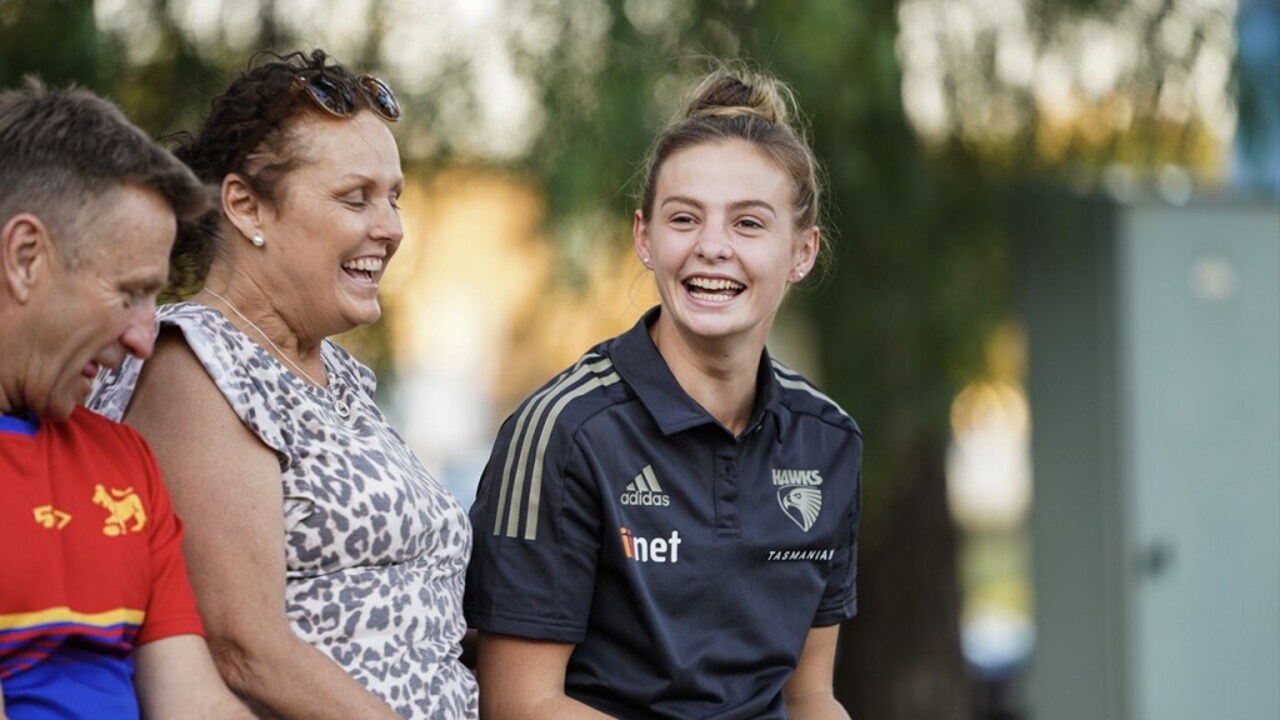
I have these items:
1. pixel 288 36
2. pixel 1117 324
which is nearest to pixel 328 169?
pixel 288 36

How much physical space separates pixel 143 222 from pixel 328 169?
0.50 metres

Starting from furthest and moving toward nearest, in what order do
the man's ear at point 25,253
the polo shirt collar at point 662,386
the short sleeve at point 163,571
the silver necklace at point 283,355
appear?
the polo shirt collar at point 662,386
the silver necklace at point 283,355
the short sleeve at point 163,571
the man's ear at point 25,253

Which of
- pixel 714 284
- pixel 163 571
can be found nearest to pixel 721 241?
pixel 714 284

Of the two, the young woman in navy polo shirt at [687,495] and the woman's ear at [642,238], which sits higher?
the woman's ear at [642,238]

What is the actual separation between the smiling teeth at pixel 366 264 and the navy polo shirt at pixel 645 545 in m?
0.34

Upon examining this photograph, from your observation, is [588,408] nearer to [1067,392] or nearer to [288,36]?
[288,36]

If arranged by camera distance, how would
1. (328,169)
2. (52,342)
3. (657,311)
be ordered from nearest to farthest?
1. (52,342)
2. (328,169)
3. (657,311)

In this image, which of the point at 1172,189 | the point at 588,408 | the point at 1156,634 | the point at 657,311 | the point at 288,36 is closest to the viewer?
the point at 588,408

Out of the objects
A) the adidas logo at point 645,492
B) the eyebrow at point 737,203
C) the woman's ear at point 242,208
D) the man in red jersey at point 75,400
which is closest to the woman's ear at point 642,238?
the eyebrow at point 737,203

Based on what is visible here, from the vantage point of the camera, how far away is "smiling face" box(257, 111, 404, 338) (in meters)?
2.63

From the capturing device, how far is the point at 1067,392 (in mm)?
6227

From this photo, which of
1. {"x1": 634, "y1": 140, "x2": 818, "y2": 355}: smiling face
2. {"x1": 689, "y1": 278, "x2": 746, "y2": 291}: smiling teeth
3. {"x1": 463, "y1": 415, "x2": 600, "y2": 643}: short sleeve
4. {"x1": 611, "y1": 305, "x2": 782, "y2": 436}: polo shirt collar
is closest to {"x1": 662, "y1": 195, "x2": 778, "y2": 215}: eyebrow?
{"x1": 634, "y1": 140, "x2": 818, "y2": 355}: smiling face

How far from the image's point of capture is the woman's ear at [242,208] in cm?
263

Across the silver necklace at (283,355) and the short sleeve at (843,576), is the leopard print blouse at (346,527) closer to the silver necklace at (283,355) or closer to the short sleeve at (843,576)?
the silver necklace at (283,355)
